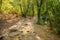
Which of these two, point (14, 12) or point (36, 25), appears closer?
point (36, 25)

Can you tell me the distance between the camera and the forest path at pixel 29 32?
20.2 feet

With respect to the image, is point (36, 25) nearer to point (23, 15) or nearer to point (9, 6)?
point (23, 15)

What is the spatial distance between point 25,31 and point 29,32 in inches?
6.9

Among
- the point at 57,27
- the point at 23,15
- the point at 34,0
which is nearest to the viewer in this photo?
the point at 57,27

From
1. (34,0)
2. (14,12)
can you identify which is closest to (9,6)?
(14,12)

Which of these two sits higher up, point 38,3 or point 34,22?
point 38,3

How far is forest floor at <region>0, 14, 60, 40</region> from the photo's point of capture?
6.20 metres

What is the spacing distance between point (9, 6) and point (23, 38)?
3.11m

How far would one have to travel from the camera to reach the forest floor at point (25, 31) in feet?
20.3

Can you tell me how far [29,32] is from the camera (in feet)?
21.1

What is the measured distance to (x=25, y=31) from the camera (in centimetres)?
652

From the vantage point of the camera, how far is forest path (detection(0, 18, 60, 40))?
617 centimetres

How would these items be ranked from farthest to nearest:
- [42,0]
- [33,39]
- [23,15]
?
[23,15] → [42,0] → [33,39]

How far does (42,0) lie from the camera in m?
6.99
